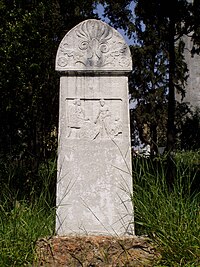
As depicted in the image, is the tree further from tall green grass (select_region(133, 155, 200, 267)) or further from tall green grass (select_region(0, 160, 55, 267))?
tall green grass (select_region(133, 155, 200, 267))

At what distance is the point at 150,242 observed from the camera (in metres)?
3.62

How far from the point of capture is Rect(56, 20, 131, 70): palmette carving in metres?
4.34

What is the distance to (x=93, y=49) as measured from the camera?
14.4ft

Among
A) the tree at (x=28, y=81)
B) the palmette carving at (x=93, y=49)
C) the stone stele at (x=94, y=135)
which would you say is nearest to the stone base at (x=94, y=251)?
the stone stele at (x=94, y=135)

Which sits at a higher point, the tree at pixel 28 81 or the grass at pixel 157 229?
the tree at pixel 28 81

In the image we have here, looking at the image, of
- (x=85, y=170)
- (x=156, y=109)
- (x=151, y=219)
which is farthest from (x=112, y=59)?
(x=156, y=109)

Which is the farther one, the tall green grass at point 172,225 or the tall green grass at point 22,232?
the tall green grass at point 22,232

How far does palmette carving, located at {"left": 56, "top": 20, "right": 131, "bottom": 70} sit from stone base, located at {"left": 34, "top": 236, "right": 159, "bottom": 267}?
1.60 meters

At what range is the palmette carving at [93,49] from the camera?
434 centimetres

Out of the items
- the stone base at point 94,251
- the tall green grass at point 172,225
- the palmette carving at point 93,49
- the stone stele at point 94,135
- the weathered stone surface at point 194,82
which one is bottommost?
the stone base at point 94,251

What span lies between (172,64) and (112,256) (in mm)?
9075

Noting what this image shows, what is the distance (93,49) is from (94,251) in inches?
73.5

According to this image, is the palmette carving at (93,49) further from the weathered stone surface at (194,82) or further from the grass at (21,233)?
the weathered stone surface at (194,82)

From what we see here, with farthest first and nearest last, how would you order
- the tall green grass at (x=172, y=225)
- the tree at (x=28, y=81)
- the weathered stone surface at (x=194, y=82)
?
the weathered stone surface at (x=194, y=82)
the tree at (x=28, y=81)
the tall green grass at (x=172, y=225)
